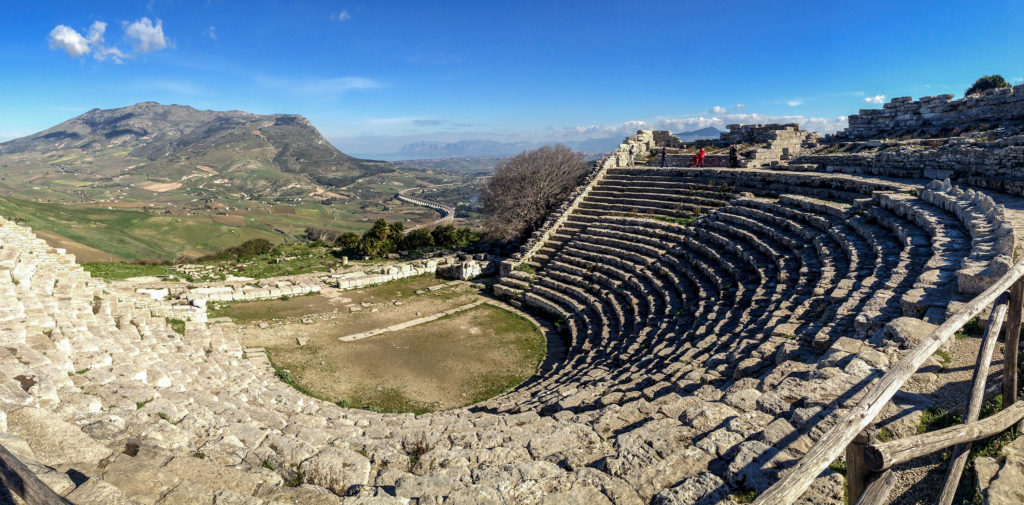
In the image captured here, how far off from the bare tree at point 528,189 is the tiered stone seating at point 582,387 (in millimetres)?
9875

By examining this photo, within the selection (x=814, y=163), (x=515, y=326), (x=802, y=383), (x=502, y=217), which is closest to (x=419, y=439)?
(x=802, y=383)

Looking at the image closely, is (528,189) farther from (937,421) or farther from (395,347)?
(937,421)

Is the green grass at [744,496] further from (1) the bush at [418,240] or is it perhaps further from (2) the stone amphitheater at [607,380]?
(1) the bush at [418,240]

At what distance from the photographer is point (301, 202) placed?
129000mm

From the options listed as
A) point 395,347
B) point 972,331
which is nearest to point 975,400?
point 972,331

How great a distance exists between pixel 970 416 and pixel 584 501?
9.43ft

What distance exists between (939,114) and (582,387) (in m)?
22.9

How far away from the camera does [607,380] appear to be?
878 centimetres

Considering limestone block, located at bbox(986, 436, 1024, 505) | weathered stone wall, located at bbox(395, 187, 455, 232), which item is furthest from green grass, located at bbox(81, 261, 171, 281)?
weathered stone wall, located at bbox(395, 187, 455, 232)

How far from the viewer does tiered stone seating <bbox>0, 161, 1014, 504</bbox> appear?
149 inches

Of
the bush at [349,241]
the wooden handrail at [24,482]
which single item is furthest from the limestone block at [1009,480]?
the bush at [349,241]

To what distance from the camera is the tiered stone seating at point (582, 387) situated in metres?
3.79

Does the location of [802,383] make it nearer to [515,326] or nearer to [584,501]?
[584,501]

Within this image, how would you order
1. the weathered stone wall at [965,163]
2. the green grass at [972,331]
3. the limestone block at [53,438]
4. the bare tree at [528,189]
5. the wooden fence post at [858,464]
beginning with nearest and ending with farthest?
the wooden fence post at [858,464] < the limestone block at [53,438] < the green grass at [972,331] < the weathered stone wall at [965,163] < the bare tree at [528,189]
